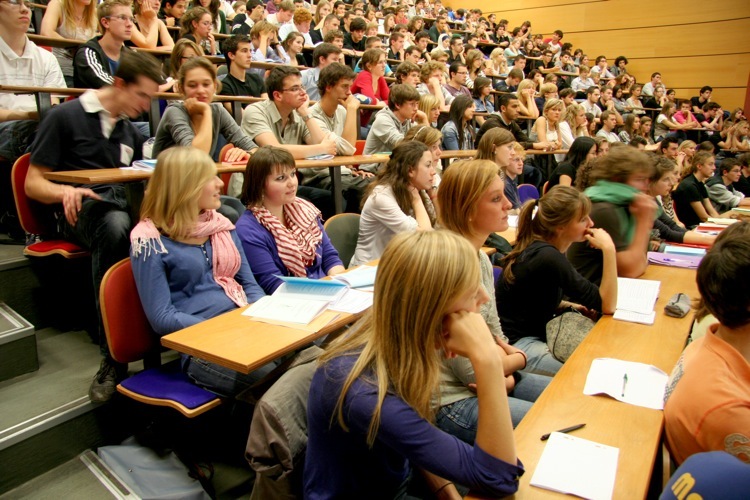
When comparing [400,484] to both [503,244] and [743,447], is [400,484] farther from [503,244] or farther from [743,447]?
[503,244]

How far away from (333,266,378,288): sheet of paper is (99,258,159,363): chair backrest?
735mm

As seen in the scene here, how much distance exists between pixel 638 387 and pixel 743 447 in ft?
1.36

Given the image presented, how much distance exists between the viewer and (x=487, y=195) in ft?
6.23

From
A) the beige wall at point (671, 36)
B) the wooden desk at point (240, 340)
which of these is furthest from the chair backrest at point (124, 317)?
the beige wall at point (671, 36)

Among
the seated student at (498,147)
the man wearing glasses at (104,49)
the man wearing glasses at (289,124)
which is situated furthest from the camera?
the seated student at (498,147)

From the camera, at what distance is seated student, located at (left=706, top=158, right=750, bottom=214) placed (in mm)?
5355

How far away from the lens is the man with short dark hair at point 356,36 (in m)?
6.97

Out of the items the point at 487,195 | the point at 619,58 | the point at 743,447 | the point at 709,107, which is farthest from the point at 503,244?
the point at 619,58

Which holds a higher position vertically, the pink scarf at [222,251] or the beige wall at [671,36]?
the beige wall at [671,36]

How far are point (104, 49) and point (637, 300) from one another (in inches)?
133

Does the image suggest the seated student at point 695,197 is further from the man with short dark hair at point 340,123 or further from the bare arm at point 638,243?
the man with short dark hair at point 340,123

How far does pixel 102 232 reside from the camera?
212cm

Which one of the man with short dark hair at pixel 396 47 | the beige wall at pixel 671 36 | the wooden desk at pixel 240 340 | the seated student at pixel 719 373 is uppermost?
the beige wall at pixel 671 36

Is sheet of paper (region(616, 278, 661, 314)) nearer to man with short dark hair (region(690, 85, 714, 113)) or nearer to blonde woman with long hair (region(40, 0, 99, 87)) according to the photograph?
blonde woman with long hair (region(40, 0, 99, 87))
